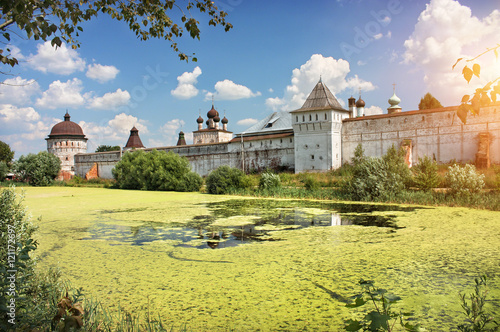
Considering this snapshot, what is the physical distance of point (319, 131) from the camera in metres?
22.2

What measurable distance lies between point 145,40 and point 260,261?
3.09m

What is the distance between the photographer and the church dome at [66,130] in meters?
38.7

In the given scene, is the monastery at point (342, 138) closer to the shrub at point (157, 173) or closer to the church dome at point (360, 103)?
the church dome at point (360, 103)

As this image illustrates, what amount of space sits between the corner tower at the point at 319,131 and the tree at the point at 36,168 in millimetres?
19980

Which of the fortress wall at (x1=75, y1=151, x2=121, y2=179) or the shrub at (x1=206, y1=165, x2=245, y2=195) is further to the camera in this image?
the fortress wall at (x1=75, y1=151, x2=121, y2=179)

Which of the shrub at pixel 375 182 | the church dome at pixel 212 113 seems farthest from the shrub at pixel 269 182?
the church dome at pixel 212 113

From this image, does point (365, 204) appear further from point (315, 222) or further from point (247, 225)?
point (247, 225)

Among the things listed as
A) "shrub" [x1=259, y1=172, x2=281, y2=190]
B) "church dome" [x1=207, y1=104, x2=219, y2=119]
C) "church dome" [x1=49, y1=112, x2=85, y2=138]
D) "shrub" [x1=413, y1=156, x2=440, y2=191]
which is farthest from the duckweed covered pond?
"church dome" [x1=207, y1=104, x2=219, y2=119]

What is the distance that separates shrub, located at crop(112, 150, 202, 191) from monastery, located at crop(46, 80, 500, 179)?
6550mm

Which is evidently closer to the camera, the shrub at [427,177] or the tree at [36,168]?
the shrub at [427,177]

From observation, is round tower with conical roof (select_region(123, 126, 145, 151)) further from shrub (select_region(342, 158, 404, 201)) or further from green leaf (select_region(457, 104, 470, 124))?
green leaf (select_region(457, 104, 470, 124))

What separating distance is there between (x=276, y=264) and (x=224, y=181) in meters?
11.7

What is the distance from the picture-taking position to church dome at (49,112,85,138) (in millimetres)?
38719

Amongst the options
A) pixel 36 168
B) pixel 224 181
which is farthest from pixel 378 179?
pixel 36 168
